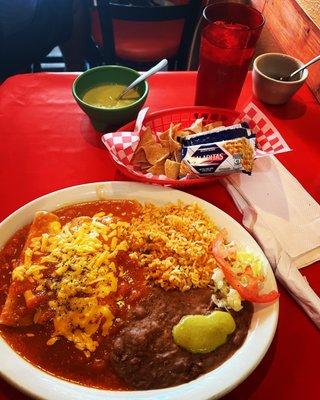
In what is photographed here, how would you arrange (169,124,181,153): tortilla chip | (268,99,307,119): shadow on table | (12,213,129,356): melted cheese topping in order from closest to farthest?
1. (12,213,129,356): melted cheese topping
2. (169,124,181,153): tortilla chip
3. (268,99,307,119): shadow on table

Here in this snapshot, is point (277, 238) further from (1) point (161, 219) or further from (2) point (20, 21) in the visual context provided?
(2) point (20, 21)

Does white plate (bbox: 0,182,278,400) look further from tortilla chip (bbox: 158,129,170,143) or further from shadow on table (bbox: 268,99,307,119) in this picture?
shadow on table (bbox: 268,99,307,119)

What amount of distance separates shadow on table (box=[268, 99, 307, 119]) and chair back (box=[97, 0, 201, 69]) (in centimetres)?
83

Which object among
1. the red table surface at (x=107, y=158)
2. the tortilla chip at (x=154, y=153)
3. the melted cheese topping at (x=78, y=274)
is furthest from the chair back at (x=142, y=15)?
the melted cheese topping at (x=78, y=274)

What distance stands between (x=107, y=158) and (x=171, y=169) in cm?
Answer: 34

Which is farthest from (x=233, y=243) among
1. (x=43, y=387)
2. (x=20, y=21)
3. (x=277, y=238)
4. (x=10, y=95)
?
(x=20, y=21)

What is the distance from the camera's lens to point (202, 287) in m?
1.27

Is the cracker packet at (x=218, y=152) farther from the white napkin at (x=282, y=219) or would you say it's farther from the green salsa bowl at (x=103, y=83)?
the green salsa bowl at (x=103, y=83)

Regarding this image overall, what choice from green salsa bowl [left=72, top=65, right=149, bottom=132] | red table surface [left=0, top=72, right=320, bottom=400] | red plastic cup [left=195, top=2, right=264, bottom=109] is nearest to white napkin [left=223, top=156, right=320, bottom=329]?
red table surface [left=0, top=72, right=320, bottom=400]

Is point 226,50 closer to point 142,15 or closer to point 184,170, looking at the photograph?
point 184,170

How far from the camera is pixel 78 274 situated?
1.23 m

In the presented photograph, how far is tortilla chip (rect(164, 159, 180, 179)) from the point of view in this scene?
5.13 feet

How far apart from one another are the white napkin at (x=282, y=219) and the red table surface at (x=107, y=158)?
0.17ft

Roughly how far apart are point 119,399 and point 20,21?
8.60 ft
